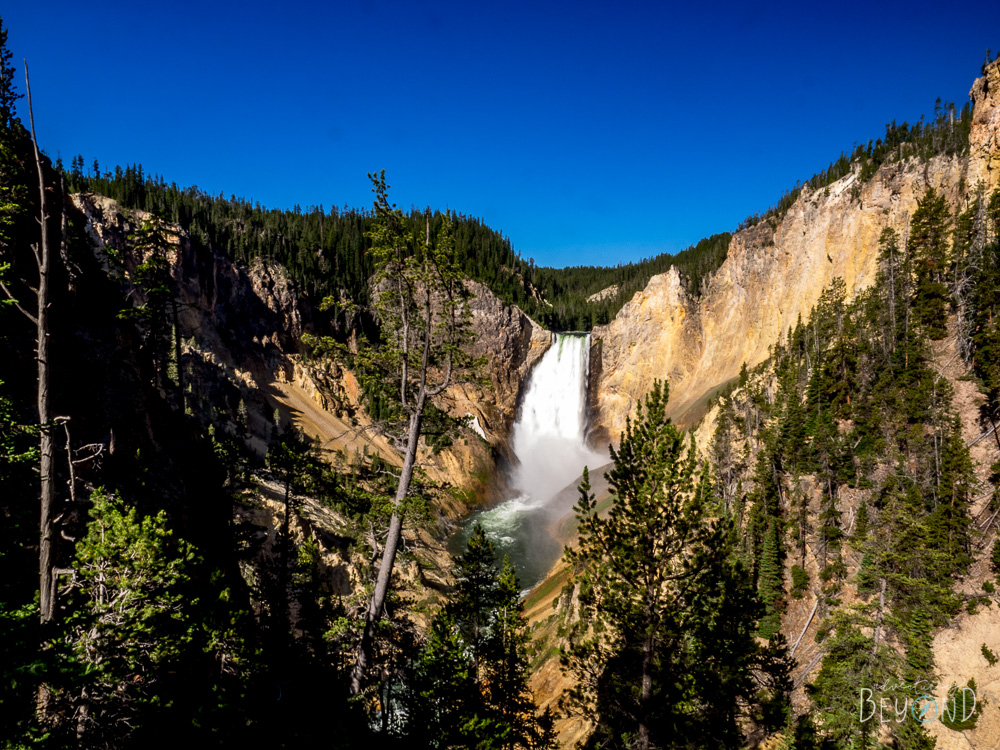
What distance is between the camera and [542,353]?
7844 centimetres

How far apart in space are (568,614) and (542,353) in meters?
57.0

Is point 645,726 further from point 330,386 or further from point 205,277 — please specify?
point 205,277

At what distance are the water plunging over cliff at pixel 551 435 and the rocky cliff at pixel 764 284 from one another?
3903 millimetres

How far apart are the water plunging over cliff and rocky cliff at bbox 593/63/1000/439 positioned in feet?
12.8

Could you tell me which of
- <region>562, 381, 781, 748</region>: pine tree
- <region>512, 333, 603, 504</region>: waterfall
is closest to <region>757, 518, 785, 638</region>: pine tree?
<region>562, 381, 781, 748</region>: pine tree

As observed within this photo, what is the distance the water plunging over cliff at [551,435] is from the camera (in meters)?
60.3

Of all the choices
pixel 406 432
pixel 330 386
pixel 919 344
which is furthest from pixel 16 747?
pixel 330 386

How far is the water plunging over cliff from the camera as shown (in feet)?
198

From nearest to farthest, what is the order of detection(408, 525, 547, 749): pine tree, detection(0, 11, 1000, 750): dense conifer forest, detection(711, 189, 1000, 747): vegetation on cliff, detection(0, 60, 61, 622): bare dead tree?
1. detection(0, 60, 61, 622): bare dead tree
2. detection(0, 11, 1000, 750): dense conifer forest
3. detection(408, 525, 547, 749): pine tree
4. detection(711, 189, 1000, 747): vegetation on cliff

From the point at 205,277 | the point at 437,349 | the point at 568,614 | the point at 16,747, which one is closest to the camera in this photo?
the point at 16,747

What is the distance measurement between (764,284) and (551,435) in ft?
116

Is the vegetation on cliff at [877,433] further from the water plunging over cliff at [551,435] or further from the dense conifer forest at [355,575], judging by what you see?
the water plunging over cliff at [551,435]

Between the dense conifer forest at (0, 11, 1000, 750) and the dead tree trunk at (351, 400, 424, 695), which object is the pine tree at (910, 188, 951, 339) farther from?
the dead tree trunk at (351, 400, 424, 695)

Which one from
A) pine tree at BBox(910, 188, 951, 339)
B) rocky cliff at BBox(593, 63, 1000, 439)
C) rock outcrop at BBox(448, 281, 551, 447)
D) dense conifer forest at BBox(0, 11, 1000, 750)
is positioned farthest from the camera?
rock outcrop at BBox(448, 281, 551, 447)
